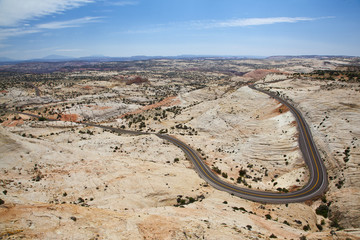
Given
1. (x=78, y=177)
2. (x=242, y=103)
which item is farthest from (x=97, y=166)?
(x=242, y=103)

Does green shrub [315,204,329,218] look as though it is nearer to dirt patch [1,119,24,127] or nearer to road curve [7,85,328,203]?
road curve [7,85,328,203]

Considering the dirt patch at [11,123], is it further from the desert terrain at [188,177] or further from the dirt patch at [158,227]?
the dirt patch at [158,227]

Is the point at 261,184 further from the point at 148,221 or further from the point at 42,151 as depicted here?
the point at 42,151

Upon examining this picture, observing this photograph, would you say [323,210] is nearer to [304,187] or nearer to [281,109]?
[304,187]

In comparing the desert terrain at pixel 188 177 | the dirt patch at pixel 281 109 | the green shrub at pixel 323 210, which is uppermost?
the dirt patch at pixel 281 109

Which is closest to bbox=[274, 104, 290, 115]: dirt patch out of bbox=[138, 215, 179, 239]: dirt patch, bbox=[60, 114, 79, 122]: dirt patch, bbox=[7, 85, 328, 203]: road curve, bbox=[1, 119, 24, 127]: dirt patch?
bbox=[7, 85, 328, 203]: road curve

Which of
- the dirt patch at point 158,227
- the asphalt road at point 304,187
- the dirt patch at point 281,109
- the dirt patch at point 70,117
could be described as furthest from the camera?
the dirt patch at point 70,117

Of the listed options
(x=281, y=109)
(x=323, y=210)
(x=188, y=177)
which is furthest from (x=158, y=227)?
(x=281, y=109)

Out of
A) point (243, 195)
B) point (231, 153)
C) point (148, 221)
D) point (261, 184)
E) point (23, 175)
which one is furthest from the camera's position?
point (231, 153)

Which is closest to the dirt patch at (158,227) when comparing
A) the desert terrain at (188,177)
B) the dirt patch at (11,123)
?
the desert terrain at (188,177)

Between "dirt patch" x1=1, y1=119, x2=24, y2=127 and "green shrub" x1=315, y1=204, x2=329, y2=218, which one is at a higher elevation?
"dirt patch" x1=1, y1=119, x2=24, y2=127

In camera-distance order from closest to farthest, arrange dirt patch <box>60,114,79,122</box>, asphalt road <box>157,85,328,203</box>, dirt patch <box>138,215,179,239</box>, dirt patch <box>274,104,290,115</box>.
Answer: dirt patch <box>138,215,179,239</box>, asphalt road <box>157,85,328,203</box>, dirt patch <box>274,104,290,115</box>, dirt patch <box>60,114,79,122</box>
